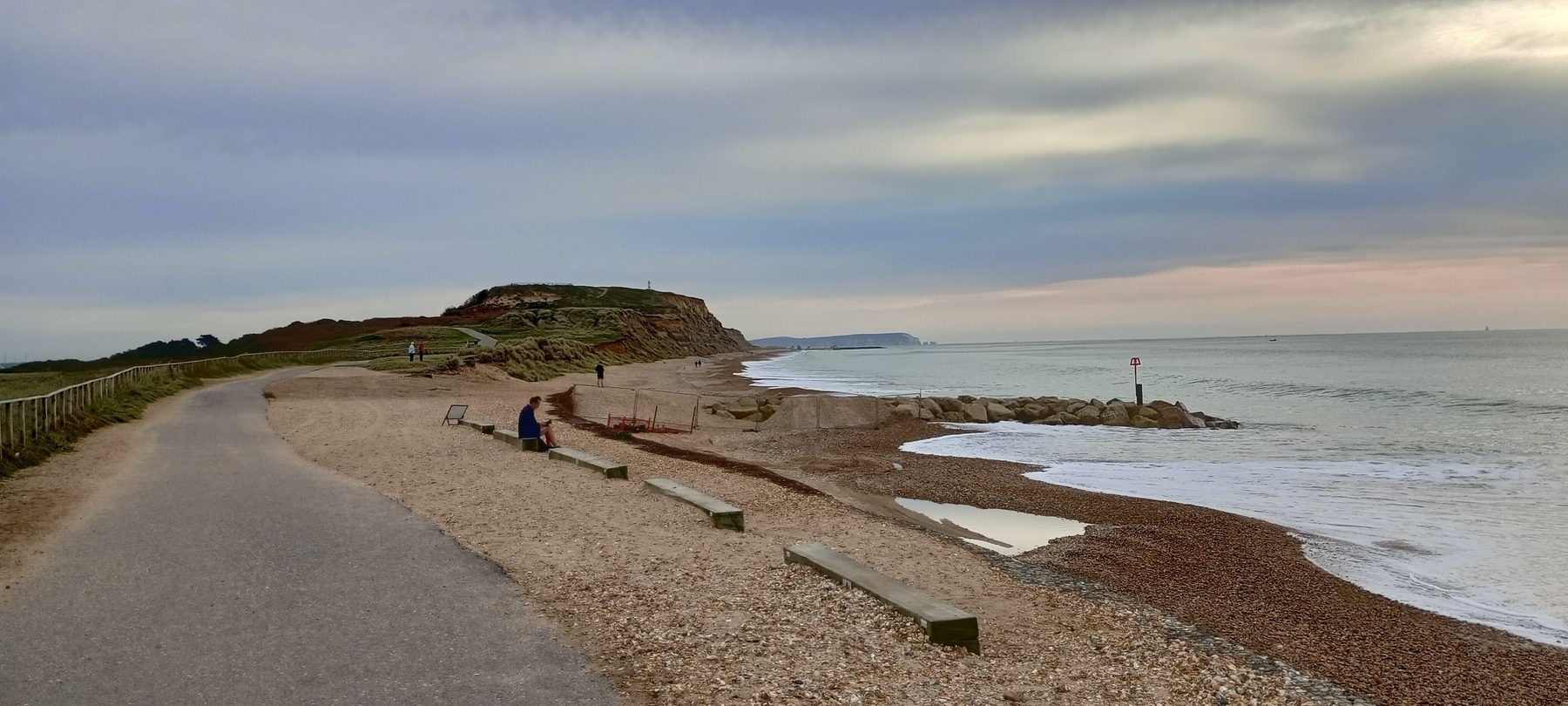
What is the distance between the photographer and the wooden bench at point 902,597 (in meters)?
6.54

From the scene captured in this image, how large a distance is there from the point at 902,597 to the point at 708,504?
466 centimetres

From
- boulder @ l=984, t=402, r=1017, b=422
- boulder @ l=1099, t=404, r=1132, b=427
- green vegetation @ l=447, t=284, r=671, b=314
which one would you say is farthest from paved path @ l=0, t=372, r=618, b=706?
green vegetation @ l=447, t=284, r=671, b=314

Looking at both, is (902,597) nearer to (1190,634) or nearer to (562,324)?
(1190,634)

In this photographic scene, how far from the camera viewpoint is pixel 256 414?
2438 cm

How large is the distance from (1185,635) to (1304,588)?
3.57 metres

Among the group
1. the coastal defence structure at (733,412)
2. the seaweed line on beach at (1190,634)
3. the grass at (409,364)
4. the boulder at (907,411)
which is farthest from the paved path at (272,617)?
the grass at (409,364)

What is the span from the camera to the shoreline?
24.0 ft

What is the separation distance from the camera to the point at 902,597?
23.6 feet

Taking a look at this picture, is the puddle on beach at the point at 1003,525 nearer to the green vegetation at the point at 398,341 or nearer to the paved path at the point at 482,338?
the paved path at the point at 482,338

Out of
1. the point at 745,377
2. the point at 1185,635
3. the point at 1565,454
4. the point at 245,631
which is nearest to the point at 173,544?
the point at 245,631

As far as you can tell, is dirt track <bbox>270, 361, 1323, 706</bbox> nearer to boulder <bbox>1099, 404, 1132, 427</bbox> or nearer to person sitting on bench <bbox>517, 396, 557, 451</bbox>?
person sitting on bench <bbox>517, 396, 557, 451</bbox>

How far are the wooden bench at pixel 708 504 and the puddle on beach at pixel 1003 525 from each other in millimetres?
3351

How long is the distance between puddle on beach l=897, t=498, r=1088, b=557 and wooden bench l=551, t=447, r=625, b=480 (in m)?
4.78

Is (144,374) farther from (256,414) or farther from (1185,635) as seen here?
(1185,635)
